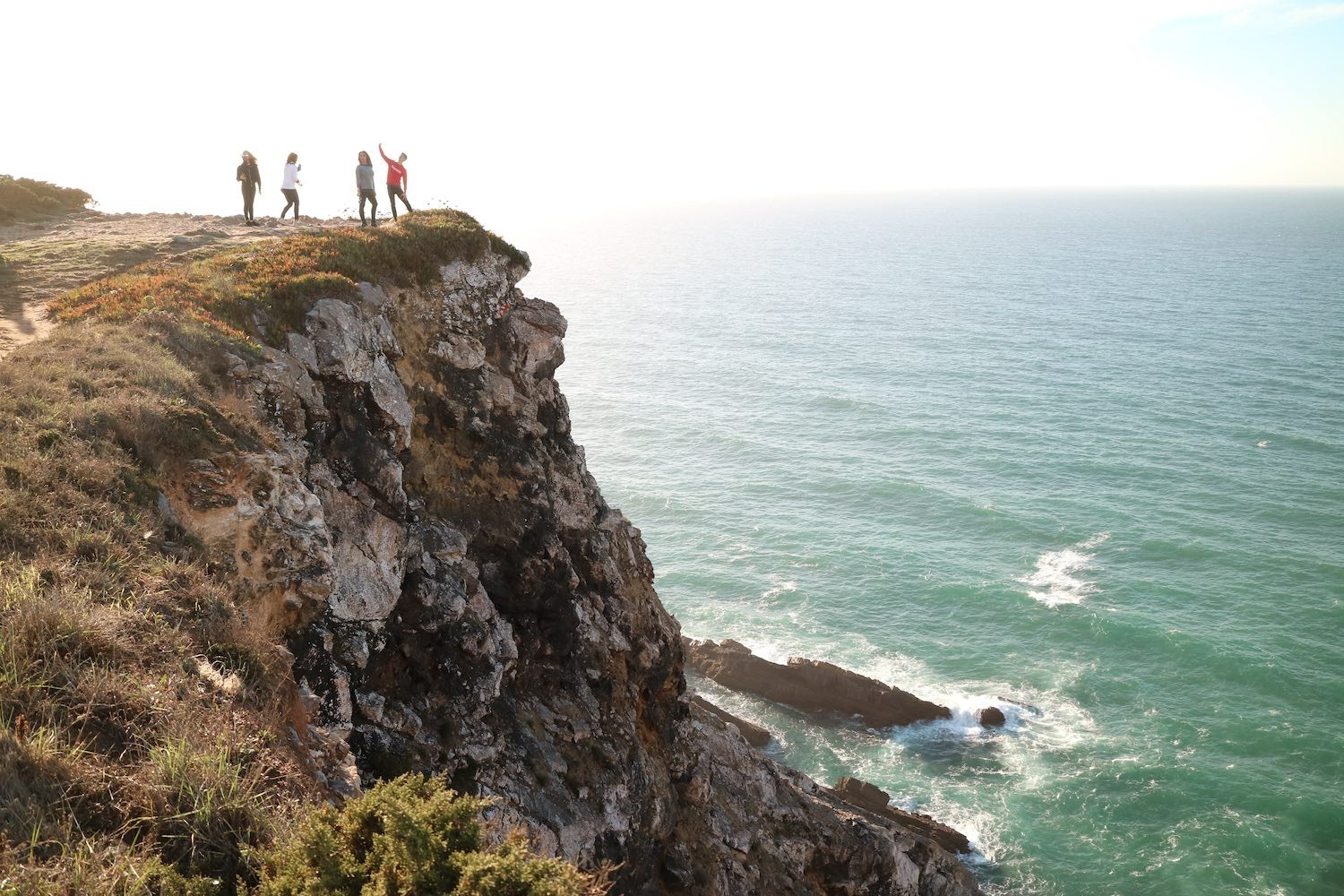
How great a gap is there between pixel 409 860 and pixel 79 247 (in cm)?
3142

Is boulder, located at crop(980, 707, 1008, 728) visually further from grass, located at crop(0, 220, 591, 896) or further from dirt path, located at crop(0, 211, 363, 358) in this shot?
grass, located at crop(0, 220, 591, 896)

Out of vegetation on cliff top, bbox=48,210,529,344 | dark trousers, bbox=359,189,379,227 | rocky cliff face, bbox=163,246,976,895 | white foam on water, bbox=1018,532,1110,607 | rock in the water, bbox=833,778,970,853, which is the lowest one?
rock in the water, bbox=833,778,970,853

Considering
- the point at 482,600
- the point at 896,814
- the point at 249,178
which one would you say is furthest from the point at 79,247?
the point at 896,814

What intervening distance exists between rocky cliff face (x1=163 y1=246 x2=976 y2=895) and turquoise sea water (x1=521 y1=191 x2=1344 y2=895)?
18.3 meters

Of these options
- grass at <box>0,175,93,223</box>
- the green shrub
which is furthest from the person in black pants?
the green shrub

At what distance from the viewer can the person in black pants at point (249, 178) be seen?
3456 centimetres

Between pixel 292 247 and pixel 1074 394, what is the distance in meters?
98.6

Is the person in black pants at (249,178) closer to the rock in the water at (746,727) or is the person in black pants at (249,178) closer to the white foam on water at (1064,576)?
the rock in the water at (746,727)

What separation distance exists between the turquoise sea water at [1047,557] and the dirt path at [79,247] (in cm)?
3870

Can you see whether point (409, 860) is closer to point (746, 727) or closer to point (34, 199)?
point (746, 727)

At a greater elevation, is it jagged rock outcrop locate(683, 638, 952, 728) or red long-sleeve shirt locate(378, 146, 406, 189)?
red long-sleeve shirt locate(378, 146, 406, 189)

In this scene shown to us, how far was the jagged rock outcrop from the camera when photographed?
5344cm

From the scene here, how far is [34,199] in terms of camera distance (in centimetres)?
4334

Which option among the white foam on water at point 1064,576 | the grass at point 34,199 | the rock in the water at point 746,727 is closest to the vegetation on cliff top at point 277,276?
the grass at point 34,199
